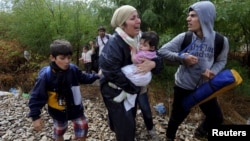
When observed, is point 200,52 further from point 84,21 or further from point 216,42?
point 84,21

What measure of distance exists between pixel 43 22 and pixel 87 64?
205 cm

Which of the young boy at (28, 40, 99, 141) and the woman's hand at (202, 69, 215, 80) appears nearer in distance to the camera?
the young boy at (28, 40, 99, 141)

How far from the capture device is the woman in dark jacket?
231 centimetres

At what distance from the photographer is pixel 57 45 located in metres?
2.74

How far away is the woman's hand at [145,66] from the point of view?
7.75 ft

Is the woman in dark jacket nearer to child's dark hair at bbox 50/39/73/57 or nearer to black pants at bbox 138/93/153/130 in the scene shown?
child's dark hair at bbox 50/39/73/57

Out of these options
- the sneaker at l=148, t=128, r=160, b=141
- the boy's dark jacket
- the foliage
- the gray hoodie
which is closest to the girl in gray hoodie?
the gray hoodie

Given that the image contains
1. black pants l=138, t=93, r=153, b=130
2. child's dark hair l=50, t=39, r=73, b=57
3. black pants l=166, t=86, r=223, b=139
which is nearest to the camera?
child's dark hair l=50, t=39, r=73, b=57

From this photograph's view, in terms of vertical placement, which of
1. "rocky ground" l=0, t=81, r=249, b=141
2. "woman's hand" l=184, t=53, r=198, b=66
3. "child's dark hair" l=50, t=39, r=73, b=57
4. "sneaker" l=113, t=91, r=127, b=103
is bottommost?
"rocky ground" l=0, t=81, r=249, b=141

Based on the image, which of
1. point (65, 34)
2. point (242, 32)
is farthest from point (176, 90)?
point (65, 34)

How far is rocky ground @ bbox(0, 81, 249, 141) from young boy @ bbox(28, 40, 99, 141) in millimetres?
942

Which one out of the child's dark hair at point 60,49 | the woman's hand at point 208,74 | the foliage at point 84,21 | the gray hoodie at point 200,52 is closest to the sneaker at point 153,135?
the gray hoodie at point 200,52

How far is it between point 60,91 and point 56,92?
1.7 inches

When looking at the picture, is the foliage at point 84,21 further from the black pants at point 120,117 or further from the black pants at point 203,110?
the black pants at point 120,117
